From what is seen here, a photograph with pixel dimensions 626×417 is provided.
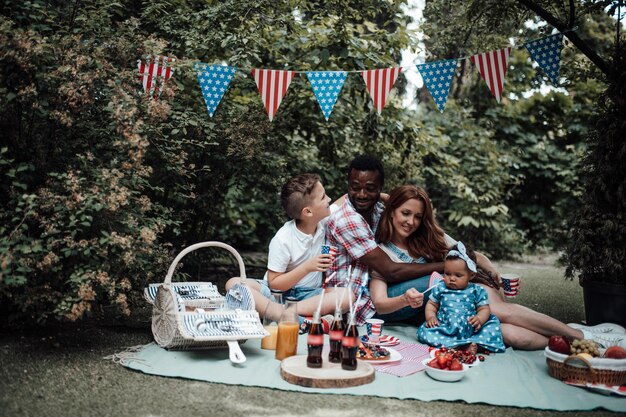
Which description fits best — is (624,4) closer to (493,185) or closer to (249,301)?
(249,301)

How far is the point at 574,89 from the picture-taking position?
9.71 metres

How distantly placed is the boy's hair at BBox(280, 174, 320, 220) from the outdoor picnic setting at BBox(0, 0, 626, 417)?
0.02 metres

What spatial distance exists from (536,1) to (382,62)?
53.9 inches

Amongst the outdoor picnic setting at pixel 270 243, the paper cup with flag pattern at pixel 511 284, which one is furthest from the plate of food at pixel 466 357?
the paper cup with flag pattern at pixel 511 284

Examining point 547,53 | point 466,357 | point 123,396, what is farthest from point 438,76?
point 123,396

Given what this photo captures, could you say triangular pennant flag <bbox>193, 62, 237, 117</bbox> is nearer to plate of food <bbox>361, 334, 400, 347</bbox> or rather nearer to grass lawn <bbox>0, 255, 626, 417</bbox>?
Result: grass lawn <bbox>0, 255, 626, 417</bbox>

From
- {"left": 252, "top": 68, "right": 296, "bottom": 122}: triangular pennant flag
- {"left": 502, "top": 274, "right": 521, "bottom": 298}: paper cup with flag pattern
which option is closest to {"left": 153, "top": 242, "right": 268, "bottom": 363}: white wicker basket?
{"left": 252, "top": 68, "right": 296, "bottom": 122}: triangular pennant flag

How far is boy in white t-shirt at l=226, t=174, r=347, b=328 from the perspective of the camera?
3.65 metres

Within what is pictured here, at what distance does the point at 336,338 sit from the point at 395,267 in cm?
102

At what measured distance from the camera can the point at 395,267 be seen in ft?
12.5

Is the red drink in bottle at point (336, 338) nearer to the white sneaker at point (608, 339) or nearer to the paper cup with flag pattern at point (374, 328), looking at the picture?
the paper cup with flag pattern at point (374, 328)

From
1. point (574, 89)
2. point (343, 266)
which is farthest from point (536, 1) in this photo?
point (574, 89)

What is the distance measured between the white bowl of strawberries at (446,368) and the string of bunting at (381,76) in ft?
7.12

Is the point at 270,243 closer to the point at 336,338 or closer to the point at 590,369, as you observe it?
the point at 336,338
